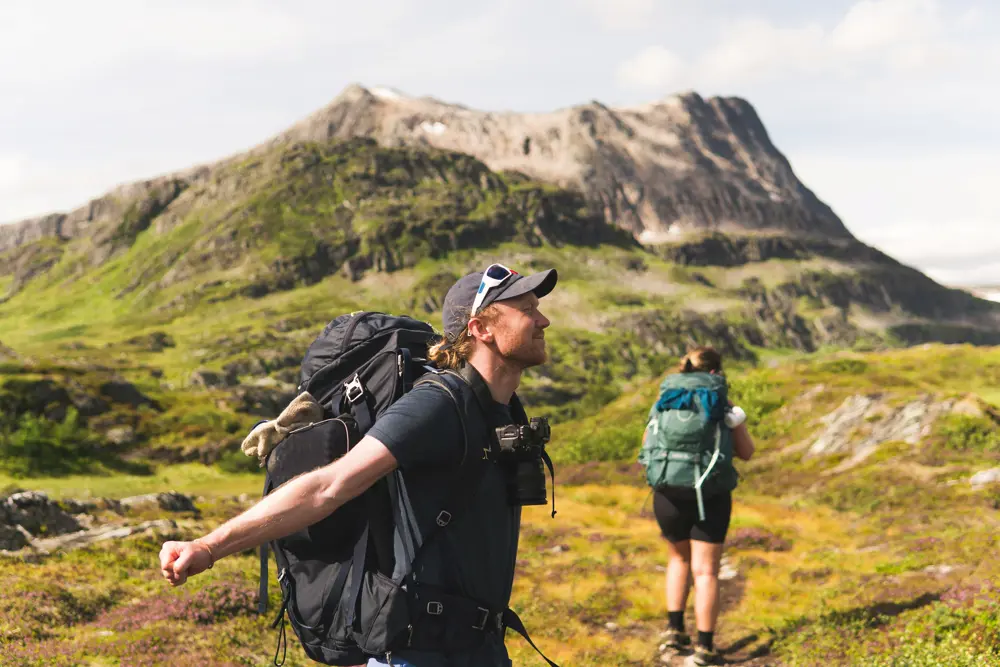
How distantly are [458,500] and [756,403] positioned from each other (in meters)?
40.4

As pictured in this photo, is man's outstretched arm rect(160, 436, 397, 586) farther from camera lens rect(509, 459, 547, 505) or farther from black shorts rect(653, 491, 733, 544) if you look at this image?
black shorts rect(653, 491, 733, 544)

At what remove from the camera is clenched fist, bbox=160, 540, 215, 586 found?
326cm

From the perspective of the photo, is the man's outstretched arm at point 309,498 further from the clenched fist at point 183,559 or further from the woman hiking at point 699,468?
the woman hiking at point 699,468

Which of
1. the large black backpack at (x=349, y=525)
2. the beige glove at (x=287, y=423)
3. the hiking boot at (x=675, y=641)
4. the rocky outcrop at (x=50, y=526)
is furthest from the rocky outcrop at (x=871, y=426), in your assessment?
the beige glove at (x=287, y=423)

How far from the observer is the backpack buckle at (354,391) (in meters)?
3.98

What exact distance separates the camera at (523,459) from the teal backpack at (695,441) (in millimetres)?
5112

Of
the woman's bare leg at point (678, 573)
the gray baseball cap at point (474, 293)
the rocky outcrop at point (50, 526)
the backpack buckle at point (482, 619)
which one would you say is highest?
the gray baseball cap at point (474, 293)

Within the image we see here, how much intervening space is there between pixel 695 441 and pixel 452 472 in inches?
223

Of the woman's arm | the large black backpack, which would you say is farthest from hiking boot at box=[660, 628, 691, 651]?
the large black backpack

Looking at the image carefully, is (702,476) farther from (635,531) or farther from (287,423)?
(635,531)

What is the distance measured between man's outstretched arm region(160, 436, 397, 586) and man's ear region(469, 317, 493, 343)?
2.71ft

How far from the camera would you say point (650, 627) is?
38.7ft

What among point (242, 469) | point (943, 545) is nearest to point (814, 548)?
point (943, 545)

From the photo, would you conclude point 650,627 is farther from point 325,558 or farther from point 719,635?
point 325,558
